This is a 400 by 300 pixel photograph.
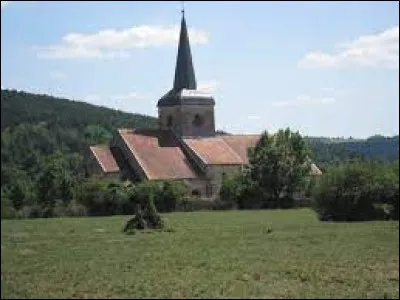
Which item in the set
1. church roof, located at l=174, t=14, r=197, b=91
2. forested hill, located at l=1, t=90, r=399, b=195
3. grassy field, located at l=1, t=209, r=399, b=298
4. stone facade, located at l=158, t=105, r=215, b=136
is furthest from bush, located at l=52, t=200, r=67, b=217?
church roof, located at l=174, t=14, r=197, b=91

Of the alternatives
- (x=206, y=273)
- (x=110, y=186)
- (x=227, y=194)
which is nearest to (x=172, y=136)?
(x=227, y=194)

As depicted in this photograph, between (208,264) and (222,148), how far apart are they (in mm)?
55476

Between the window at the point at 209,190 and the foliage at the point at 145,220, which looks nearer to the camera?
the foliage at the point at 145,220

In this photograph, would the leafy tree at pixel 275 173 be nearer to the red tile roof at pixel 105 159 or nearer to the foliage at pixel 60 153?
the foliage at pixel 60 153

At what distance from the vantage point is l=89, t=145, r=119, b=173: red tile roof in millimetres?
65144

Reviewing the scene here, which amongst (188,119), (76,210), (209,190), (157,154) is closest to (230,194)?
(209,190)

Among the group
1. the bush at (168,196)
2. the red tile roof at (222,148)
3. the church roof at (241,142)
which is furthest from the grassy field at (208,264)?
the church roof at (241,142)

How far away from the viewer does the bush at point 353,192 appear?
26.2 meters

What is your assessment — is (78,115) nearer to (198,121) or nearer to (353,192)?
(198,121)

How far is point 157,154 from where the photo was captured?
2712 inches

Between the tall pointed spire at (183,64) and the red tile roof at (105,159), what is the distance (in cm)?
1284

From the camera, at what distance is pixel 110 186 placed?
181 ft

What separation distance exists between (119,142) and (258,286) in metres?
56.7

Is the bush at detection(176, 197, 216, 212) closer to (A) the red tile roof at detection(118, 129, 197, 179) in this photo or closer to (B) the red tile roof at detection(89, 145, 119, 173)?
(A) the red tile roof at detection(118, 129, 197, 179)
